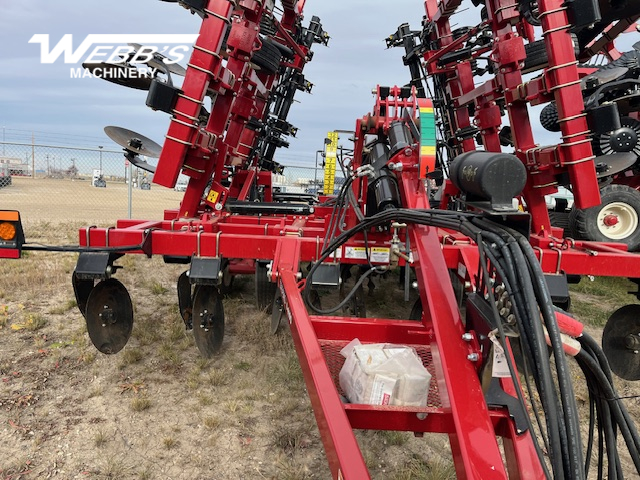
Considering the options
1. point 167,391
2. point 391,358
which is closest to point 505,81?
point 391,358

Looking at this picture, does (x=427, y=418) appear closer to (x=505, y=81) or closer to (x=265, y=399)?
(x=265, y=399)

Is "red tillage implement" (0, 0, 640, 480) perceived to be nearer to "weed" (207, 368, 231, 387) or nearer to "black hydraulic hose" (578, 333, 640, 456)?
"black hydraulic hose" (578, 333, 640, 456)

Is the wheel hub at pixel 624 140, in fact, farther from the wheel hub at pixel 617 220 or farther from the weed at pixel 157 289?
the weed at pixel 157 289

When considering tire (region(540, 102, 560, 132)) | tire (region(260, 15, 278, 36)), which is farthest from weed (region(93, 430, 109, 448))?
tire (region(540, 102, 560, 132))

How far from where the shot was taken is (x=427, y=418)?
4.76ft

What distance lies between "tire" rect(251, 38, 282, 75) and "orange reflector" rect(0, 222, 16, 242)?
10.4 feet

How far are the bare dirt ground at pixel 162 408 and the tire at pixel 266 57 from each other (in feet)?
8.86

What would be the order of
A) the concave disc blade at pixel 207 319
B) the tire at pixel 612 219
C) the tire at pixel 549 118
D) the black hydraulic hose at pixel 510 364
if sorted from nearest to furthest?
the black hydraulic hose at pixel 510 364
the concave disc blade at pixel 207 319
the tire at pixel 612 219
the tire at pixel 549 118

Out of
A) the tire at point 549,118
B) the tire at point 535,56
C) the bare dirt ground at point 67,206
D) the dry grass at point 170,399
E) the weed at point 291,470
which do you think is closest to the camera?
the weed at point 291,470

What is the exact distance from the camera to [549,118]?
256 inches

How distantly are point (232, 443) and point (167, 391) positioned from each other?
2.34ft

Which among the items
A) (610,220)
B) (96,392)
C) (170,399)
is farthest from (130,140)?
(610,220)

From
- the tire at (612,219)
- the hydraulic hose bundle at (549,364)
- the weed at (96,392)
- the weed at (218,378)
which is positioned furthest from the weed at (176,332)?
the tire at (612,219)

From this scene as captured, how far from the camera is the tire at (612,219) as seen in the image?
5219 millimetres
